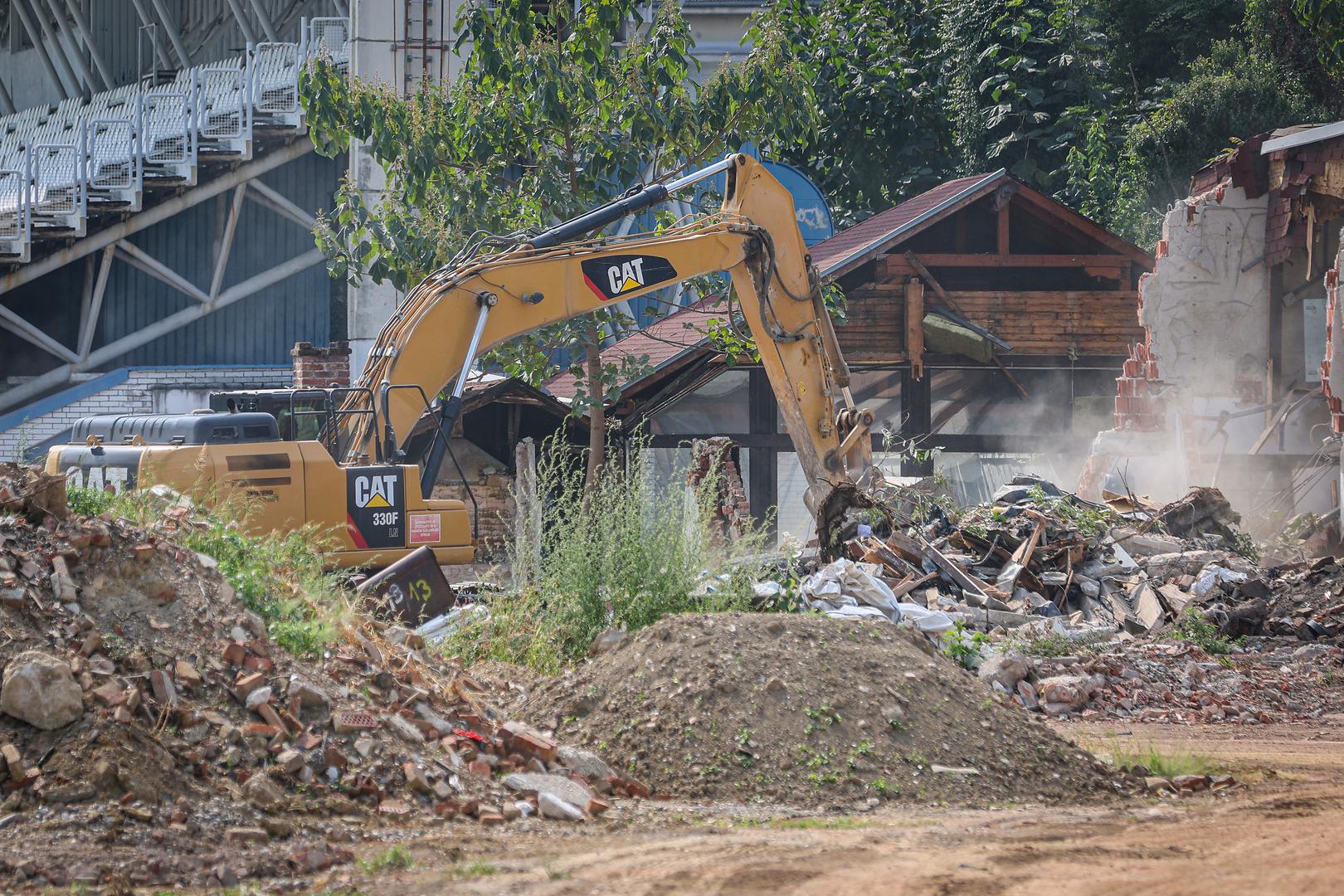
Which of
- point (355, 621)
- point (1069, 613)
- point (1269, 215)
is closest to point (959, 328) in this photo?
point (1269, 215)

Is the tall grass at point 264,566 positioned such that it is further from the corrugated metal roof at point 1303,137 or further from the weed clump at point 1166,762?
the corrugated metal roof at point 1303,137

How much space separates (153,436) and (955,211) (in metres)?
12.0

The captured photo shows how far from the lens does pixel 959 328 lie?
19.2 meters

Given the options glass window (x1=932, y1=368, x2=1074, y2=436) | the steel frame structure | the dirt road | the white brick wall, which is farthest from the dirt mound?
the steel frame structure

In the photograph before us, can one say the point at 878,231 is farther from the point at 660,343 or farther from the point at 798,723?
the point at 798,723

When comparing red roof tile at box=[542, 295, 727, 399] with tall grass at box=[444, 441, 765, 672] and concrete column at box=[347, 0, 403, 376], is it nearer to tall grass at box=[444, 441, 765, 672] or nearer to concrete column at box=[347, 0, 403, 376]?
concrete column at box=[347, 0, 403, 376]

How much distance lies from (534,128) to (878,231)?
611 cm

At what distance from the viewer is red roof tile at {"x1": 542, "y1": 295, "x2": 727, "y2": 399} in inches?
723

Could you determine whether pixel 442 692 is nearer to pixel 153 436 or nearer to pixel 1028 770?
pixel 1028 770

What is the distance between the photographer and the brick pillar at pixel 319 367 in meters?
20.0

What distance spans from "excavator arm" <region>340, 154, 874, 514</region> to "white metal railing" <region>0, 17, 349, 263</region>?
36.6ft

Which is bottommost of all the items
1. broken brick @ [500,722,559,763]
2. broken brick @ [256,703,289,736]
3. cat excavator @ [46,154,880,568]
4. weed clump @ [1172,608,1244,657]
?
weed clump @ [1172,608,1244,657]

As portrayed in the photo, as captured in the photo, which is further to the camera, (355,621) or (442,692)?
(355,621)

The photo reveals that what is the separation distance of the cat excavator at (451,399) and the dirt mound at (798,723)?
9.90ft
